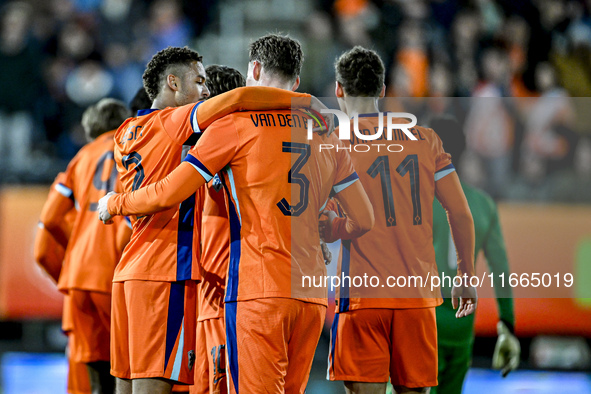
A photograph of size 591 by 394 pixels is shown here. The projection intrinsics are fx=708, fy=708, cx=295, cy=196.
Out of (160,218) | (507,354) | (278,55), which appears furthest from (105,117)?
(507,354)

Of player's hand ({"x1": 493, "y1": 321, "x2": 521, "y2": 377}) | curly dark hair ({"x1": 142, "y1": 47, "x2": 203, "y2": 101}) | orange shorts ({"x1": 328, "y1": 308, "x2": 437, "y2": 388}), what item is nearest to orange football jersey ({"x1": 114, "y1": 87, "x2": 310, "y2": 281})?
curly dark hair ({"x1": 142, "y1": 47, "x2": 203, "y2": 101})

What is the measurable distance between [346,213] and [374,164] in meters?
0.51

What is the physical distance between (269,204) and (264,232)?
0.14m

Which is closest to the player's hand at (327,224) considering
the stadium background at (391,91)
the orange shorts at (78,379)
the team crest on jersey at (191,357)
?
the team crest on jersey at (191,357)

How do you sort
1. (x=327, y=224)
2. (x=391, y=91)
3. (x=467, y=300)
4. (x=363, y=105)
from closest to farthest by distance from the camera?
(x=327, y=224) < (x=363, y=105) < (x=467, y=300) < (x=391, y=91)

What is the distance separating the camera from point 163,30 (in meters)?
11.3

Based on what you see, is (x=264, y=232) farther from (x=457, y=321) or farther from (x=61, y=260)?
(x=61, y=260)

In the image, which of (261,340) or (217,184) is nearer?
(261,340)

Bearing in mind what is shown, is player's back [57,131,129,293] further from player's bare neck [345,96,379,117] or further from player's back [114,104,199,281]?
player's bare neck [345,96,379,117]

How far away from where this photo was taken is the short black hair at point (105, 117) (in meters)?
5.76

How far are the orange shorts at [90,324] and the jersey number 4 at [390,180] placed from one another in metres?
2.38

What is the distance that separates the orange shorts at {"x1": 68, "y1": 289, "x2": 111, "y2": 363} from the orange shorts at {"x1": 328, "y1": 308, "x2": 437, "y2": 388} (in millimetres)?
2062

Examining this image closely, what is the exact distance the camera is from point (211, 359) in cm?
389

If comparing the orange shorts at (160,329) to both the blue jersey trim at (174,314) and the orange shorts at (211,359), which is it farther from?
the orange shorts at (211,359)
